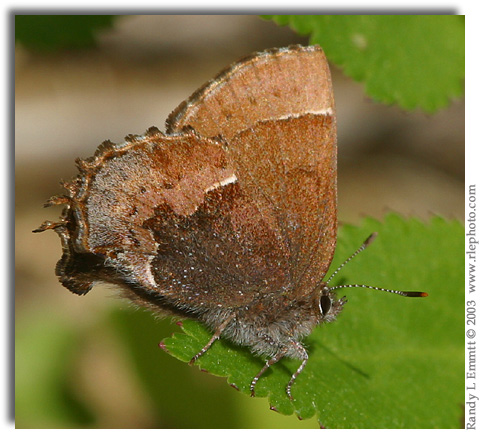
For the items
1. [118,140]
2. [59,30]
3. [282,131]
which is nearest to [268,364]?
[282,131]

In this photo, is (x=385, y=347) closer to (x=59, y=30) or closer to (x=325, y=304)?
(x=325, y=304)

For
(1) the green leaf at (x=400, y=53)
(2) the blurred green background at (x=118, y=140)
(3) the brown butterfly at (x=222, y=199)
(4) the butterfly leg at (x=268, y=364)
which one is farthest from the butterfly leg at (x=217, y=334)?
(1) the green leaf at (x=400, y=53)

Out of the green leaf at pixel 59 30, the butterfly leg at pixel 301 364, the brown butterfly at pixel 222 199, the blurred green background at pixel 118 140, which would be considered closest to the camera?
the brown butterfly at pixel 222 199

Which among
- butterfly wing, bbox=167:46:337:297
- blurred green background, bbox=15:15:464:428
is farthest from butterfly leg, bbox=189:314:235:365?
blurred green background, bbox=15:15:464:428

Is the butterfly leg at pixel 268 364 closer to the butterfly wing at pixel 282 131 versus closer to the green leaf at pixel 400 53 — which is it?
the butterfly wing at pixel 282 131

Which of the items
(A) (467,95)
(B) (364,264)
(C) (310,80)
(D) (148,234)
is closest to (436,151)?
(A) (467,95)

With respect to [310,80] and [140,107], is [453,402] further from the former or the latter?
[140,107]
